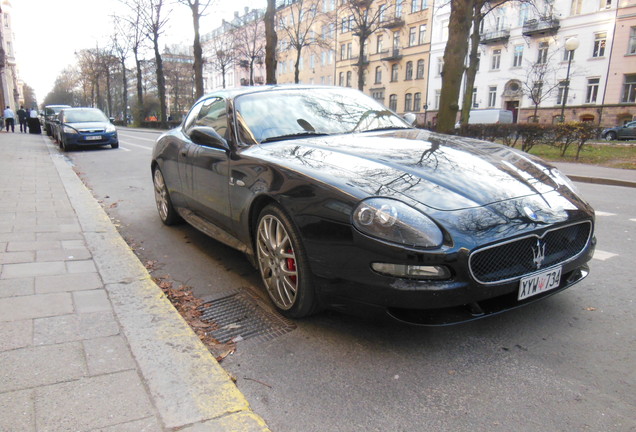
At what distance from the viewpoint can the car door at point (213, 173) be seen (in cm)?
370

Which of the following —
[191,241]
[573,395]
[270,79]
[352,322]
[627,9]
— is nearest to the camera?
[573,395]

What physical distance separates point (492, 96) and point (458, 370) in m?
46.5

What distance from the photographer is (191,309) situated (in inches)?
127

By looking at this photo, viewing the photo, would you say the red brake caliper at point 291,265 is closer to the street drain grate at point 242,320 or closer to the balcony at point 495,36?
the street drain grate at point 242,320

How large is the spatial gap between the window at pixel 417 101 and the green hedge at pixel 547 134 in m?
36.6

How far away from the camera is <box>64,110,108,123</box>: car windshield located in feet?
55.9

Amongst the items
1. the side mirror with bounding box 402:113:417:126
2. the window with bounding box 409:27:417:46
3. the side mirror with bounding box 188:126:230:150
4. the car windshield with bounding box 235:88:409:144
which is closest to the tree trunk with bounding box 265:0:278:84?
the side mirror with bounding box 402:113:417:126

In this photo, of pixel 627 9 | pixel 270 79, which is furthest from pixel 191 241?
pixel 627 9

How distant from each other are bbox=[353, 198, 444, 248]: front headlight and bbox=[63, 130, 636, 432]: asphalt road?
2.26 feet

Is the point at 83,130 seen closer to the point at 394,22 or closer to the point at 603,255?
the point at 603,255

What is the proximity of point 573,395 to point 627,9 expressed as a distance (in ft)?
139

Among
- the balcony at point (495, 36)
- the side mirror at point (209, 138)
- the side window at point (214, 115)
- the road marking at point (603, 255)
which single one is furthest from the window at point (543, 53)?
the side mirror at point (209, 138)

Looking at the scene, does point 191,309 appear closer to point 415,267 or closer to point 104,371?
point 104,371

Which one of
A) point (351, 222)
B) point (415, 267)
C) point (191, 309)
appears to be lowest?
point (191, 309)
